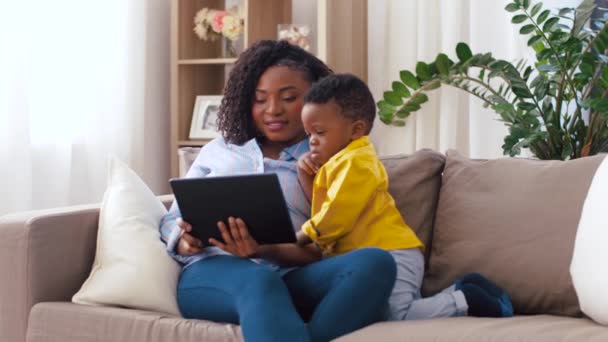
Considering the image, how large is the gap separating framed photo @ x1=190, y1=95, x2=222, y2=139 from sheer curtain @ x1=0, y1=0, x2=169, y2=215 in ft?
0.61

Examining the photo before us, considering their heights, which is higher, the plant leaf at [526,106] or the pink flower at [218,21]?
the pink flower at [218,21]

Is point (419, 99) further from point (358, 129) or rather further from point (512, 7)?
point (358, 129)

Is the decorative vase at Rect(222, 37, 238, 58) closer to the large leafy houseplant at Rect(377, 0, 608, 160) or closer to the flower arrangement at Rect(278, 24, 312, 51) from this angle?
the flower arrangement at Rect(278, 24, 312, 51)

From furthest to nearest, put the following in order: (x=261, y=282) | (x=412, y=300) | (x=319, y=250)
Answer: (x=319, y=250), (x=412, y=300), (x=261, y=282)

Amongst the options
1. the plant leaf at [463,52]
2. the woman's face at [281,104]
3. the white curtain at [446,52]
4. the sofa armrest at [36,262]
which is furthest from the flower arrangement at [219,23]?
the sofa armrest at [36,262]

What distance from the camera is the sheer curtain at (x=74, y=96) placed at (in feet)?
10.5

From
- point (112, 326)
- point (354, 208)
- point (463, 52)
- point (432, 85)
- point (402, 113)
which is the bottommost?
point (112, 326)

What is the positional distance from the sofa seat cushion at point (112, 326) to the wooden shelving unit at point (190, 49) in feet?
6.30

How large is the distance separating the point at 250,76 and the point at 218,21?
5.55 feet

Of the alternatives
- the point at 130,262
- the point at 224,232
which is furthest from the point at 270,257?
the point at 130,262

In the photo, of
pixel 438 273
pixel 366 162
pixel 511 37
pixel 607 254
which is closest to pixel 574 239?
pixel 607 254

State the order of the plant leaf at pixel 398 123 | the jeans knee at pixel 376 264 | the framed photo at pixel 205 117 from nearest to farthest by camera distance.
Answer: the jeans knee at pixel 376 264 < the plant leaf at pixel 398 123 < the framed photo at pixel 205 117

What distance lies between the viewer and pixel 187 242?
1994 millimetres

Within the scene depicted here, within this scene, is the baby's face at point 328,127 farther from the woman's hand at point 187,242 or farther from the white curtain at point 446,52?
the white curtain at point 446,52
